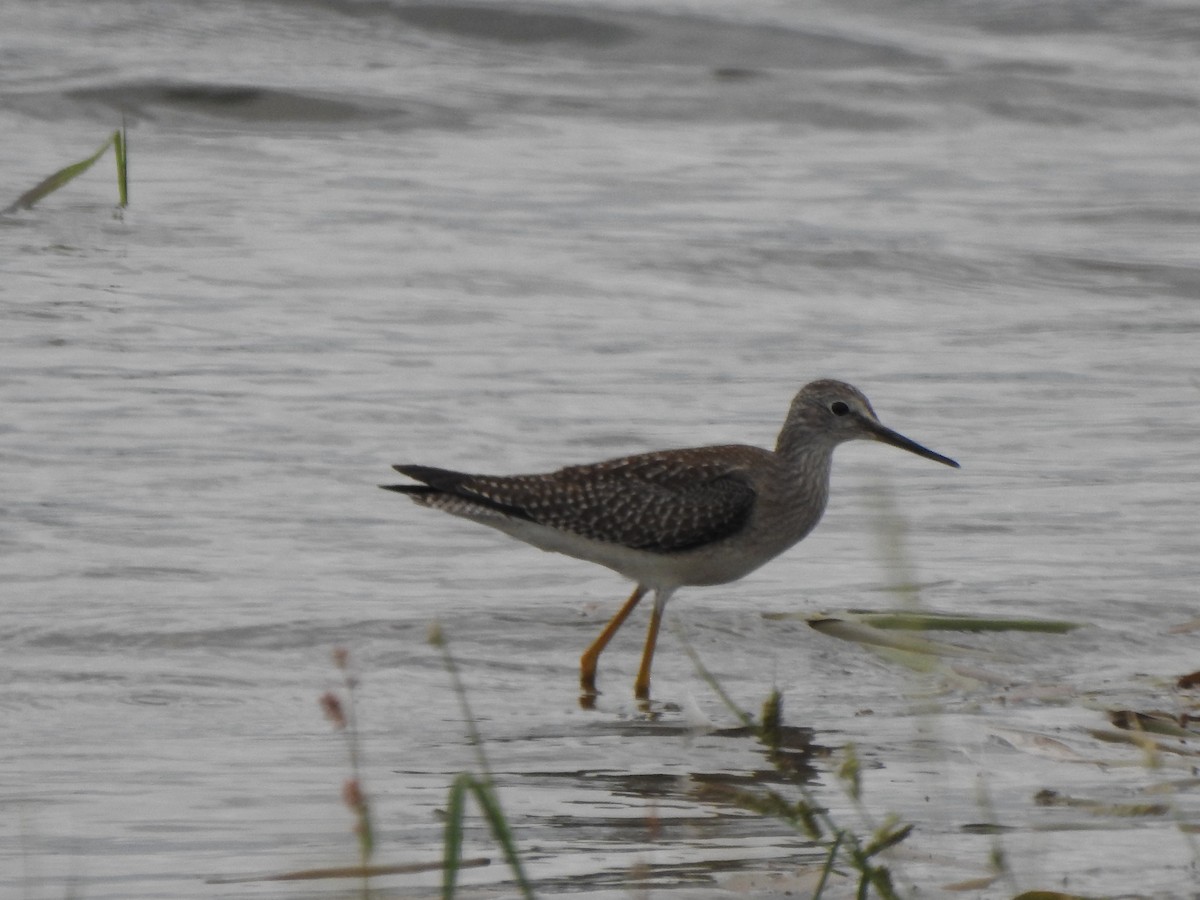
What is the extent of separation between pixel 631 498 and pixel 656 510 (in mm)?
125

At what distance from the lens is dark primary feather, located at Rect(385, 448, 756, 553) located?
7879mm

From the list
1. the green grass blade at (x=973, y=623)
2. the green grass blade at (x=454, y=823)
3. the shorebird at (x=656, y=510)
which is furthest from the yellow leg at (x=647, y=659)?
the green grass blade at (x=454, y=823)

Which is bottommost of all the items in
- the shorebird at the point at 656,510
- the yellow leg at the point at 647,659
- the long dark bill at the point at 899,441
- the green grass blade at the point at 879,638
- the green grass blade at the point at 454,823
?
the yellow leg at the point at 647,659

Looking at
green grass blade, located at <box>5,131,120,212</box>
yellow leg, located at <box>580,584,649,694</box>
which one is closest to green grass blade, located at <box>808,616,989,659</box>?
yellow leg, located at <box>580,584,649,694</box>

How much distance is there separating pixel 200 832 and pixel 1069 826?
7.30 feet

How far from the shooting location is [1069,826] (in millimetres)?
5469

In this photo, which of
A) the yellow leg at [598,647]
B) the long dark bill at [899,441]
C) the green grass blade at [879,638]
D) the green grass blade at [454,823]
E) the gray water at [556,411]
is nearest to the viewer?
the green grass blade at [454,823]

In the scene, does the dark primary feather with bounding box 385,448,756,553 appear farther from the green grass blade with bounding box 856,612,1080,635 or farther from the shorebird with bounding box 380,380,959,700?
the green grass blade with bounding box 856,612,1080,635

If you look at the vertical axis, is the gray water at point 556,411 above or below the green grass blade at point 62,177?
below

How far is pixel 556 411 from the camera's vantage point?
10953mm

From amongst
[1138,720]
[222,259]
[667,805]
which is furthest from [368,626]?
[222,259]

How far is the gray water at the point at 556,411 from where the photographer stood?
5852 mm

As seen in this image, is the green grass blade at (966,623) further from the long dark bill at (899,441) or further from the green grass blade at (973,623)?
the long dark bill at (899,441)

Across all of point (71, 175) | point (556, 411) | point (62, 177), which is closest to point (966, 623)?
point (556, 411)
